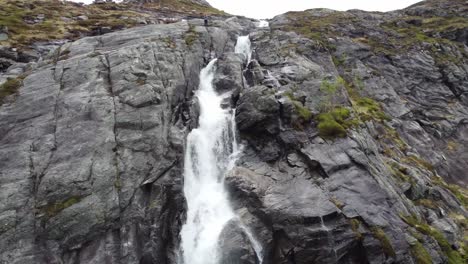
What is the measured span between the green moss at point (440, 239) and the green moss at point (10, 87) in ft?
107

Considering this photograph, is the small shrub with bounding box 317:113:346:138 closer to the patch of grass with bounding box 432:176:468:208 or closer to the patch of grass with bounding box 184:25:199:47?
the patch of grass with bounding box 432:176:468:208

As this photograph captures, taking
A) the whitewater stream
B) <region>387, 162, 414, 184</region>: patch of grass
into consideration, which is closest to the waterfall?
the whitewater stream

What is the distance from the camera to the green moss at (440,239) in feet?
83.0

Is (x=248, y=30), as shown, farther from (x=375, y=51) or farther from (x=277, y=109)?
(x=277, y=109)

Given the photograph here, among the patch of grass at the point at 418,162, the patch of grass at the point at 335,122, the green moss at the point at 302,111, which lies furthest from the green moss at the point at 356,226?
the patch of grass at the point at 418,162

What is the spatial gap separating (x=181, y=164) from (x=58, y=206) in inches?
349

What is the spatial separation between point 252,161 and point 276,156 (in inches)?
82.3

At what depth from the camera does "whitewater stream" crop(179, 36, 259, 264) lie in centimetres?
2388

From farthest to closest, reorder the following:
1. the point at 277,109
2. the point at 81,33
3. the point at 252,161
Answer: the point at 81,33, the point at 277,109, the point at 252,161

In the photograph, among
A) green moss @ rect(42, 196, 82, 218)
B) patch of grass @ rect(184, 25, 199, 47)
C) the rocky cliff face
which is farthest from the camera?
patch of grass @ rect(184, 25, 199, 47)

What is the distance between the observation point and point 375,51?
5775 centimetres

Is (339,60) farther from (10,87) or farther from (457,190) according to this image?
(10,87)

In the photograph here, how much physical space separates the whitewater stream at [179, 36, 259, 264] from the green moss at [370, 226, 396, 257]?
8.23 m

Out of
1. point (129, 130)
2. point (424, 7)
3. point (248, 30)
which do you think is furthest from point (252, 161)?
point (424, 7)
